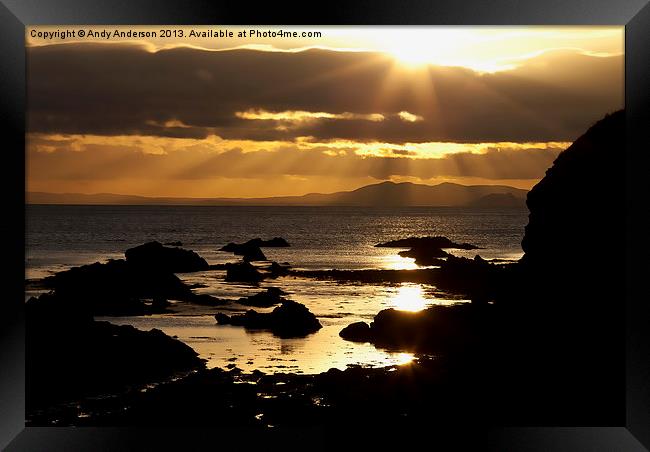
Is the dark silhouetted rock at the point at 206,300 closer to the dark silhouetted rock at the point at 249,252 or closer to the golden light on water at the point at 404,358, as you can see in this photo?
the golden light on water at the point at 404,358

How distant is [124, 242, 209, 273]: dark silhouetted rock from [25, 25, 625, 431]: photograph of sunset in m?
0.09

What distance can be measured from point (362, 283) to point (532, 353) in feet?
47.7

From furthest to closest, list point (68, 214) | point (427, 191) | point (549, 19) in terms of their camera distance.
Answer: point (68, 214) < point (427, 191) < point (549, 19)

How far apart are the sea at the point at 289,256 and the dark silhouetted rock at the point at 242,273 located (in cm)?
48

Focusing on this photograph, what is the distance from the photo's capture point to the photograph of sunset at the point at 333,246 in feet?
35.5

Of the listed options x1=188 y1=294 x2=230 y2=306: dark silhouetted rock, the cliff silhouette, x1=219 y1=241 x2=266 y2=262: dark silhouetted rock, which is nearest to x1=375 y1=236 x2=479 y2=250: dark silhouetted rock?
x1=219 y1=241 x2=266 y2=262: dark silhouetted rock

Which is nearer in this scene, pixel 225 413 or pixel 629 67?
pixel 629 67

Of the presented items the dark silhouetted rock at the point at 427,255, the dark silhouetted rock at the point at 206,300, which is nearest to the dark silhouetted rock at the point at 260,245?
the dark silhouetted rock at the point at 427,255

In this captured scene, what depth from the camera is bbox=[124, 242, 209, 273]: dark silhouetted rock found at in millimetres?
21562

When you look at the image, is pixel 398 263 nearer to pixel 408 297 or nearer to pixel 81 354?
pixel 408 297

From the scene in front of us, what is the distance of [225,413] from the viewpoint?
11.0m

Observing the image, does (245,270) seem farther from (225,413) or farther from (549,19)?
(549,19)

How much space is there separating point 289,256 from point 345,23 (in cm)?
3006

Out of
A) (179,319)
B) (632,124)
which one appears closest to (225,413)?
(632,124)
